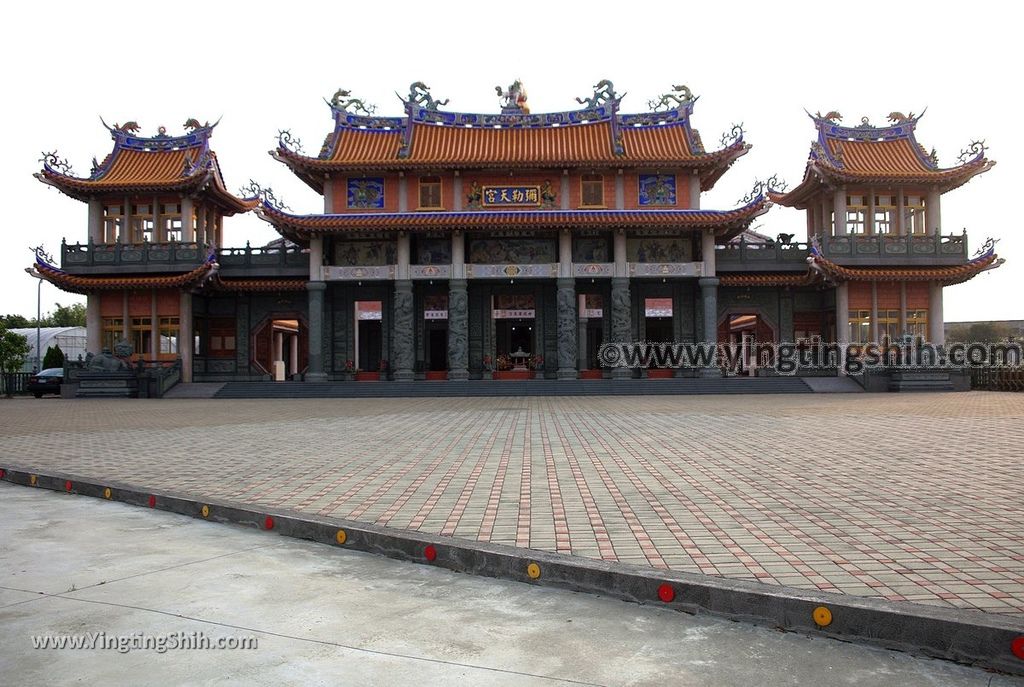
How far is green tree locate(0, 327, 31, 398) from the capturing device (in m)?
33.7

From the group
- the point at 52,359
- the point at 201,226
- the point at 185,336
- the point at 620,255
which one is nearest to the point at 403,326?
the point at 185,336

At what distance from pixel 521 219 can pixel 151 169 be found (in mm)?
16102

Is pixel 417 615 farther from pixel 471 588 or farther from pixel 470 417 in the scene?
pixel 470 417

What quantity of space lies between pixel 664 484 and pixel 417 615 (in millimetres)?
4003

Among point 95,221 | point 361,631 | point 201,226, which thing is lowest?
point 361,631

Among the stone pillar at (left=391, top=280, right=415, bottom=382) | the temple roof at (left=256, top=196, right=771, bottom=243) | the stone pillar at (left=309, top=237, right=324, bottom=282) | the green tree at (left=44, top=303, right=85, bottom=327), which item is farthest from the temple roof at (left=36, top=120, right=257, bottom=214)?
the green tree at (left=44, top=303, right=85, bottom=327)

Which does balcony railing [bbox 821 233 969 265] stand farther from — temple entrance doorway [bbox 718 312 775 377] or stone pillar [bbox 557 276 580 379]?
stone pillar [bbox 557 276 580 379]

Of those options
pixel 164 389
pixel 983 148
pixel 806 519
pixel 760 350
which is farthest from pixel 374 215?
pixel 806 519

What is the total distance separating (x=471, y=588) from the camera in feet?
14.4

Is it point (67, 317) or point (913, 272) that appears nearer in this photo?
point (913, 272)

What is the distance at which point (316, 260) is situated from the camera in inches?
1196

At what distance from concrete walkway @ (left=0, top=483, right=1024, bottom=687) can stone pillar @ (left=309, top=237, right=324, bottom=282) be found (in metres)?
25.8

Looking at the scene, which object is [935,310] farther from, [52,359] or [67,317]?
[67,317]

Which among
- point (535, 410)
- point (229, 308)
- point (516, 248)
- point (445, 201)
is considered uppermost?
point (445, 201)
